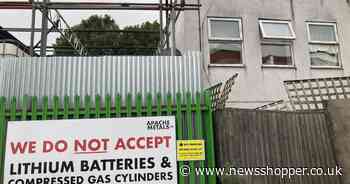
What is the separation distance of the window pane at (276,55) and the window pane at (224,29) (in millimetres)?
791

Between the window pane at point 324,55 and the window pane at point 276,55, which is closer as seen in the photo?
the window pane at point 276,55

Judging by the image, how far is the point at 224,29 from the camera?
7.90 meters

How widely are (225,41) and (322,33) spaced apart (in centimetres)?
267

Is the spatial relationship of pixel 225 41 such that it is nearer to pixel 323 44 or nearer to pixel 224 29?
pixel 224 29

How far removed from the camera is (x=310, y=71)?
25.9 ft

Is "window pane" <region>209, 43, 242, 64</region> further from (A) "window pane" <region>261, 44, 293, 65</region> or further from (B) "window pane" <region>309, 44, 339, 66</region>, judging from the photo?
(B) "window pane" <region>309, 44, 339, 66</region>

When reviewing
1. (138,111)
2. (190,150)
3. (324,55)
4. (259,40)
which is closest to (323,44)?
(324,55)

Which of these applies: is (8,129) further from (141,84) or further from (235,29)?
(235,29)

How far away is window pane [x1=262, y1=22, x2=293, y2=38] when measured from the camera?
7891 millimetres

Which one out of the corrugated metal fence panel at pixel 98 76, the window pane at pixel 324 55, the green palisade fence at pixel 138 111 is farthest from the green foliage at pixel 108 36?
the green palisade fence at pixel 138 111

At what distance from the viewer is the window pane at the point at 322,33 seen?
8.28 m

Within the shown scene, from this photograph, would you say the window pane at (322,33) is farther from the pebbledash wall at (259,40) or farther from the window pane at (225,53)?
the window pane at (225,53)

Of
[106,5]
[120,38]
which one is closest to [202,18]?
[106,5]

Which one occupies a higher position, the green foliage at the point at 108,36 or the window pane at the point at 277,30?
the green foliage at the point at 108,36
